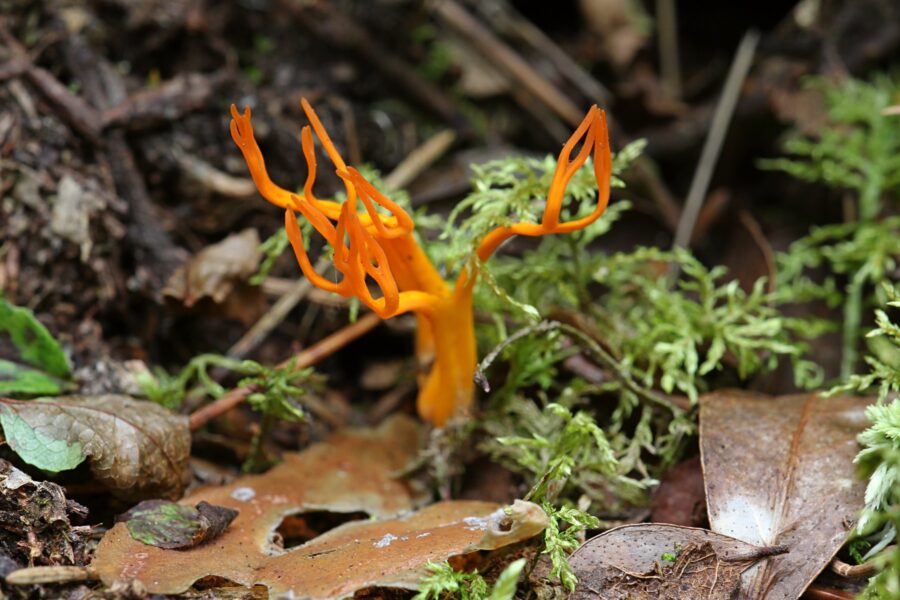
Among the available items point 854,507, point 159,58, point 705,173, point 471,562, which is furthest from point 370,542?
point 705,173

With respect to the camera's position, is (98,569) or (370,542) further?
(370,542)

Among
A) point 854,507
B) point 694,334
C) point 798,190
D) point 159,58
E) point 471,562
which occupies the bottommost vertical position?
point 471,562

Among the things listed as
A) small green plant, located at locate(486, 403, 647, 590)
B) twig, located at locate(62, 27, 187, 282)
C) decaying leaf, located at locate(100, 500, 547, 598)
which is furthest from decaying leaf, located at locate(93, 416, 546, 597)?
twig, located at locate(62, 27, 187, 282)

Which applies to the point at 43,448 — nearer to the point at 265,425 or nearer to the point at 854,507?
the point at 265,425

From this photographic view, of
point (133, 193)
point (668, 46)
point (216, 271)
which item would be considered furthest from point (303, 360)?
point (668, 46)

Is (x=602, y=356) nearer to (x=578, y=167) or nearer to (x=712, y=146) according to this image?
(x=578, y=167)

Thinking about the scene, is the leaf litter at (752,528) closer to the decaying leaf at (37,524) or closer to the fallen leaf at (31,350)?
the decaying leaf at (37,524)

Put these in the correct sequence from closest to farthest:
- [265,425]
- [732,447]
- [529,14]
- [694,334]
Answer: [732,447] < [265,425] < [694,334] < [529,14]
